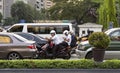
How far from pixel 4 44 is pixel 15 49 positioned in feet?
1.92

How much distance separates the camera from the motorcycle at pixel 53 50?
19.2 meters

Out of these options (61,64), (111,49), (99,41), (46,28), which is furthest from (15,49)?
(46,28)

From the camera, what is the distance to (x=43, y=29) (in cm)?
3347

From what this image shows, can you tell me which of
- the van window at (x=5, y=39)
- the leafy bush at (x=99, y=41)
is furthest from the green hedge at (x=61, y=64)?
the van window at (x=5, y=39)

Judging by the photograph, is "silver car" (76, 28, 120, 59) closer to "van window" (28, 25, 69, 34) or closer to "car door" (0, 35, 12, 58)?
"car door" (0, 35, 12, 58)

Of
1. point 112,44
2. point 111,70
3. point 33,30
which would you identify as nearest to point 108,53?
point 112,44

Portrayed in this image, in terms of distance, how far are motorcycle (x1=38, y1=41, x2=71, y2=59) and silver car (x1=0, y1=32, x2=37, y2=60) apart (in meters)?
1.42

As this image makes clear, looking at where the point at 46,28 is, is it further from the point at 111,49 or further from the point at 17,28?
the point at 111,49

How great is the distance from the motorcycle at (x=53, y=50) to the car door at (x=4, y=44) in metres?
2.12

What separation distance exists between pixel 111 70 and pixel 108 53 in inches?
167

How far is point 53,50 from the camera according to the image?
19.1m

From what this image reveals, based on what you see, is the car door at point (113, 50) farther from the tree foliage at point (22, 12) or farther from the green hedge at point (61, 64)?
the tree foliage at point (22, 12)

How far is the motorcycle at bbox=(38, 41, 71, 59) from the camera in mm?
19156

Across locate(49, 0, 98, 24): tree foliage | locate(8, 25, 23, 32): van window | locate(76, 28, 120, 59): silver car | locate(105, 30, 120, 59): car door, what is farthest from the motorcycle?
locate(49, 0, 98, 24): tree foliage
